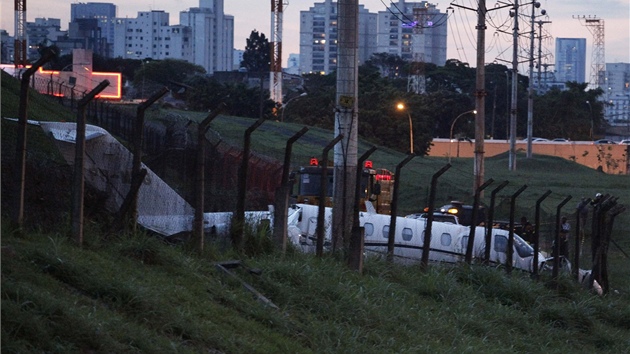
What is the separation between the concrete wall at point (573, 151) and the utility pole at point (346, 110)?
71824 millimetres

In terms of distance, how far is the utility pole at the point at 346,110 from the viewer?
51.6ft

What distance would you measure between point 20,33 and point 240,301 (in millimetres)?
45686

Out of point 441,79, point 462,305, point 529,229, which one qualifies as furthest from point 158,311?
point 441,79

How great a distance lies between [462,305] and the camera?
1343cm

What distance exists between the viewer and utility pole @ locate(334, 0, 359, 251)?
15742mm

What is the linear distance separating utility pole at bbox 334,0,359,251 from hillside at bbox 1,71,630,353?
5.88 feet

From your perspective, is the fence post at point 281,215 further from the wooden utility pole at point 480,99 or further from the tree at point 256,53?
the tree at point 256,53

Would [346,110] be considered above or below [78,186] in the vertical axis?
above

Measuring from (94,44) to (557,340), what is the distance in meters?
116

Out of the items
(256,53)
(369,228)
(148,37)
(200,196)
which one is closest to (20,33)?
(369,228)

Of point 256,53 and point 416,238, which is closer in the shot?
point 416,238

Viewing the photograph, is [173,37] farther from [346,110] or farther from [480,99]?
[346,110]

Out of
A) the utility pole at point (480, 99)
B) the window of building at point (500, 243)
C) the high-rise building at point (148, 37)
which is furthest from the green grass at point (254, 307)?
the high-rise building at point (148, 37)

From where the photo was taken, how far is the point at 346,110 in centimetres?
1611
